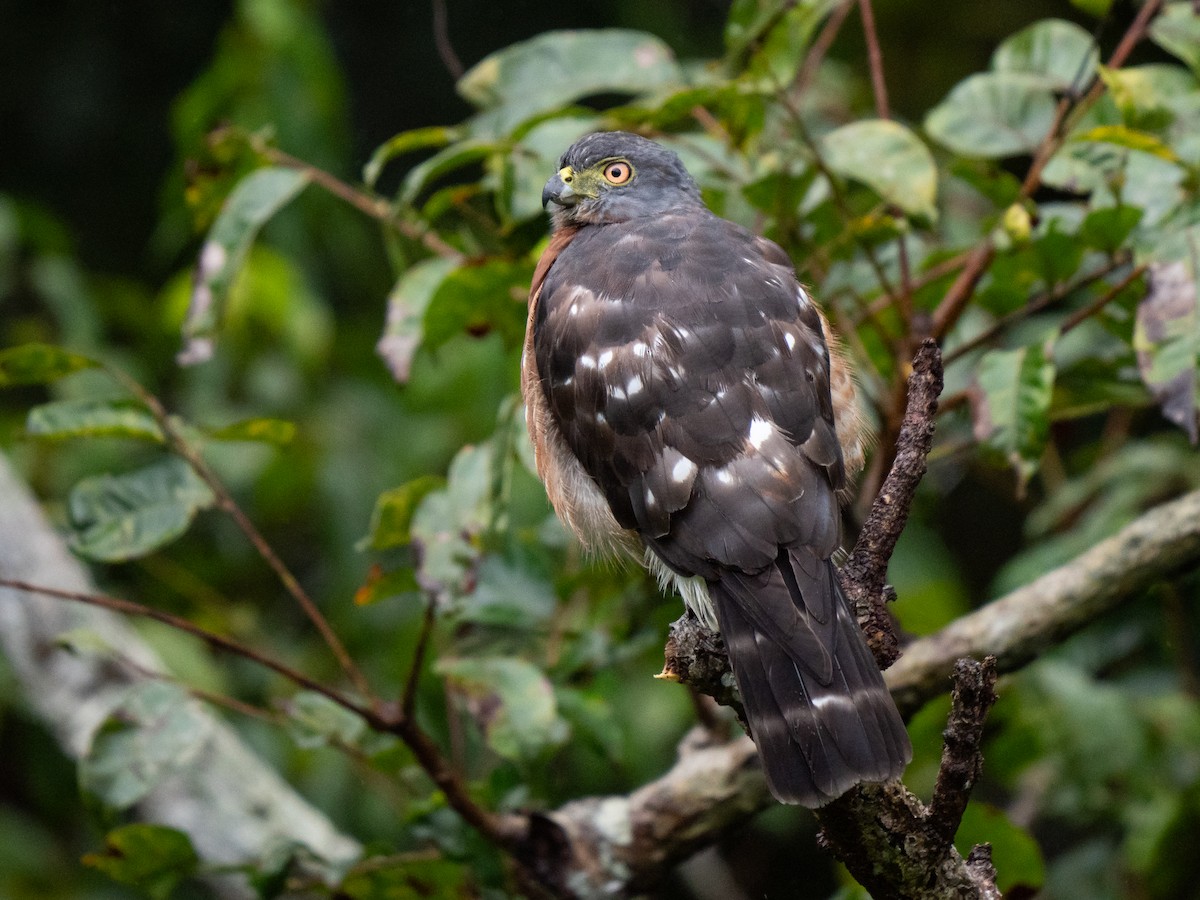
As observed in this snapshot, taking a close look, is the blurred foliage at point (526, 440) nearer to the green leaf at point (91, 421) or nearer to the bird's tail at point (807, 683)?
the green leaf at point (91, 421)

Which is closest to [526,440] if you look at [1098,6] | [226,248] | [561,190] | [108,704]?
[561,190]

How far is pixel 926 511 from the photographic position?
10.7 feet

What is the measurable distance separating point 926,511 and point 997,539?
3602mm

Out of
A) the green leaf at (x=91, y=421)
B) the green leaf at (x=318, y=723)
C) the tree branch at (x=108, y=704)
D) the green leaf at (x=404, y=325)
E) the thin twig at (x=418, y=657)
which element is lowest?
the tree branch at (x=108, y=704)

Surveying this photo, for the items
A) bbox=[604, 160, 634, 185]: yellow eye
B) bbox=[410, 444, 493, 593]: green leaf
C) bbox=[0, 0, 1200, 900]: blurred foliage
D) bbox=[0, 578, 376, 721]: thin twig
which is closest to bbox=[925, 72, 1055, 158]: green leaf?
bbox=[0, 0, 1200, 900]: blurred foliage

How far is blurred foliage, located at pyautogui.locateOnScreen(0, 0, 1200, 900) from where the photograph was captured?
2480mm

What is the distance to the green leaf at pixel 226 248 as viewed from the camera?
2682 millimetres

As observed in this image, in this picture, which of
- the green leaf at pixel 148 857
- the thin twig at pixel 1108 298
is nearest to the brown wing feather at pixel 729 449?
the thin twig at pixel 1108 298

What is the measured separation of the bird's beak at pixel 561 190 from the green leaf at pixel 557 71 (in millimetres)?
149

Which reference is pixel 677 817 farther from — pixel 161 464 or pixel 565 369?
pixel 161 464

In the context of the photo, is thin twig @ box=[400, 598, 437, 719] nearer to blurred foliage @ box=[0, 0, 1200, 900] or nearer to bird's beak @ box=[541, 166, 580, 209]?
blurred foliage @ box=[0, 0, 1200, 900]

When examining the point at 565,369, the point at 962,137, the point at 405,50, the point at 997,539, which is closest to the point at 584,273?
the point at 565,369

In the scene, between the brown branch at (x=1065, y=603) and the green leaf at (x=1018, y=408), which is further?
the brown branch at (x=1065, y=603)

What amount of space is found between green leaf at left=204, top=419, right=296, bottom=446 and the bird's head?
2.70 ft
